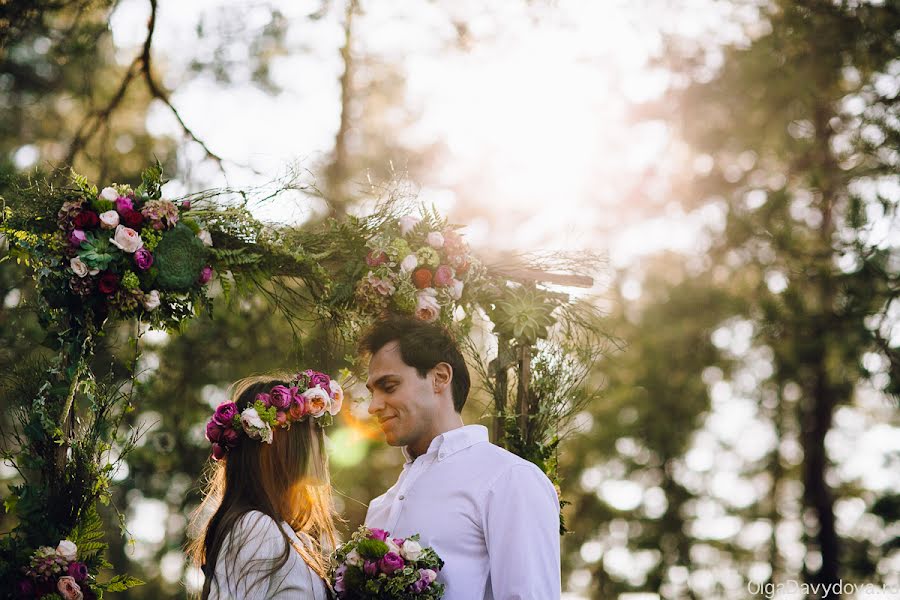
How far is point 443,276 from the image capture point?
5.01 meters

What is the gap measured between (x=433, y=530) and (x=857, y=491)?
1831cm

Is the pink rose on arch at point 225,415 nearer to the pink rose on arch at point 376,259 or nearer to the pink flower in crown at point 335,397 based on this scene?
the pink flower in crown at point 335,397

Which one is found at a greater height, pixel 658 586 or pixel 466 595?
pixel 466 595

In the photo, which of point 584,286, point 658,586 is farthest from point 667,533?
point 584,286

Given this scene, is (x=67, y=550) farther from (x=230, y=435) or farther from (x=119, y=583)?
(x=230, y=435)

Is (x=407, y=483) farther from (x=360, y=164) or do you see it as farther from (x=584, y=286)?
(x=360, y=164)

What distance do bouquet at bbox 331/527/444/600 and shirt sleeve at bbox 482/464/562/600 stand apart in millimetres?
258

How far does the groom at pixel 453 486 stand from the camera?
12.8 feet

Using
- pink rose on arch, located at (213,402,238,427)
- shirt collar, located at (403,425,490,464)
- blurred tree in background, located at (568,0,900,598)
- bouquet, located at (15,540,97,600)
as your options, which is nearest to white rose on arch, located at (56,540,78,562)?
bouquet, located at (15,540,97,600)

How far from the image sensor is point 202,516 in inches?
177

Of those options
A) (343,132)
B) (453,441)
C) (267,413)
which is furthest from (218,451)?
(343,132)

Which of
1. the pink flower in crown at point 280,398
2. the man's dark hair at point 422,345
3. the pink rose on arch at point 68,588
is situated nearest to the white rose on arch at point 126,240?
the pink flower in crown at point 280,398

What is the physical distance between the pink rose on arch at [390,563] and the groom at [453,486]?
1.16 feet

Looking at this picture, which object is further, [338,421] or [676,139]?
[676,139]
